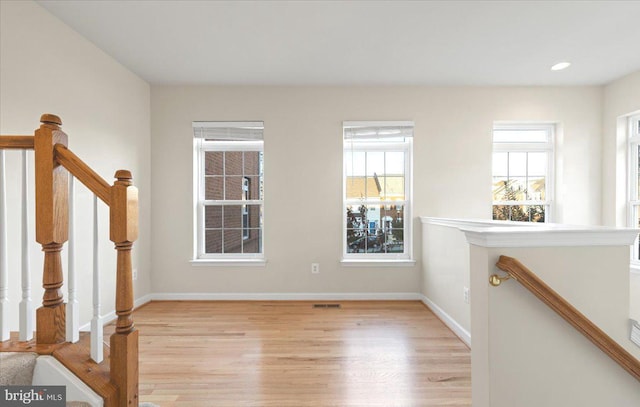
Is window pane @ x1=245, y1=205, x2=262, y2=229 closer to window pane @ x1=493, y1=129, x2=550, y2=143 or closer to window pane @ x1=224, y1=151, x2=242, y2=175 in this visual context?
window pane @ x1=224, y1=151, x2=242, y2=175

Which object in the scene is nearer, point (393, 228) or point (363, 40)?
point (363, 40)

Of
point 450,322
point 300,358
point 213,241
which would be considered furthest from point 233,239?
point 450,322

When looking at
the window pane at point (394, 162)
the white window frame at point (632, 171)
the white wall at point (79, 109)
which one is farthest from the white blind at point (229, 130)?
the white window frame at point (632, 171)

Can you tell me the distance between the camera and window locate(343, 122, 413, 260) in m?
4.11

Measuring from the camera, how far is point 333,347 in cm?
268

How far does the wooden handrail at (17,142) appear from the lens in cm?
129

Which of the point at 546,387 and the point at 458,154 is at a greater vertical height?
the point at 458,154

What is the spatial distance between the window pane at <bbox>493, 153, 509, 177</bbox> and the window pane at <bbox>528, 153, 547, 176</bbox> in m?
0.31

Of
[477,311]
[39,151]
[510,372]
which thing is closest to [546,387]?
[510,372]

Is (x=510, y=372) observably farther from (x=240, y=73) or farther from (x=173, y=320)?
(x=240, y=73)

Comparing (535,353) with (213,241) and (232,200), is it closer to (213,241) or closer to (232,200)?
(232,200)

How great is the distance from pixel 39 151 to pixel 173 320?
8.28ft

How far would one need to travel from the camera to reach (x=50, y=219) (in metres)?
1.28

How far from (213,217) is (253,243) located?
62 cm
